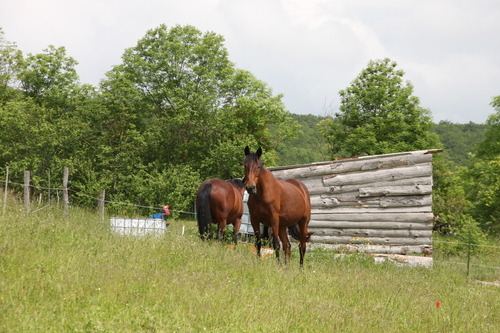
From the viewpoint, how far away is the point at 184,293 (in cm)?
519

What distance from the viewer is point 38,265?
5.33 meters

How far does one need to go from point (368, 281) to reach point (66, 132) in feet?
88.4

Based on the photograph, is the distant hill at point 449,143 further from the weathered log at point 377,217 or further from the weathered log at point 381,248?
the weathered log at point 381,248

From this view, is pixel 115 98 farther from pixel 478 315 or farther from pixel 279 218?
pixel 478 315

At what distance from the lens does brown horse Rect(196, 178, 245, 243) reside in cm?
1031

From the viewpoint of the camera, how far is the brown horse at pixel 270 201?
7.82 metres

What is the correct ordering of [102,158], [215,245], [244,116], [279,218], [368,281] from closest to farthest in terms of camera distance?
[368,281] → [215,245] → [279,218] → [102,158] → [244,116]

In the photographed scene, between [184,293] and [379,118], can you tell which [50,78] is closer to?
[379,118]

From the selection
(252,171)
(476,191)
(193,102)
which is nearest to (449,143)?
(476,191)

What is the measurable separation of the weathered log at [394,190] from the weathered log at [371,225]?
847mm

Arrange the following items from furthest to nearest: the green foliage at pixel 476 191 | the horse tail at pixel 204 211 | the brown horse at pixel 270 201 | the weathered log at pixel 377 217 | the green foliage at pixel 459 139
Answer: the green foliage at pixel 459 139, the green foliage at pixel 476 191, the weathered log at pixel 377 217, the horse tail at pixel 204 211, the brown horse at pixel 270 201

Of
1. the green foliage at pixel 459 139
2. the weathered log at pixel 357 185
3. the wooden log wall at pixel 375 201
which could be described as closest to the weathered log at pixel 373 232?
the wooden log wall at pixel 375 201

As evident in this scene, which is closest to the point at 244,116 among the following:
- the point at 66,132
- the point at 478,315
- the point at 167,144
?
the point at 167,144

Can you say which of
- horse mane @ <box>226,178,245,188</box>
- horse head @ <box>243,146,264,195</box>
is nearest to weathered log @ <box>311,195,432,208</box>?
horse mane @ <box>226,178,245,188</box>
